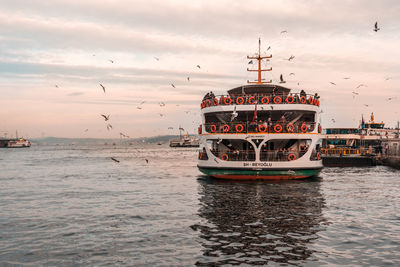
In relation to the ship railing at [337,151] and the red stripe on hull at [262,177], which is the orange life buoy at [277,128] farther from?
the ship railing at [337,151]

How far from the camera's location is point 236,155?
99.1 feet

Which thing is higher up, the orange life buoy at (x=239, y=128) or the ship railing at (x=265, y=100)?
the ship railing at (x=265, y=100)

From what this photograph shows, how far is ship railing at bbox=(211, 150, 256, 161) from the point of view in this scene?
28.8m

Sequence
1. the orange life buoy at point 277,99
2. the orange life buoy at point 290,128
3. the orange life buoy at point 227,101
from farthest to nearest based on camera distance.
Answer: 1. the orange life buoy at point 227,101
2. the orange life buoy at point 277,99
3. the orange life buoy at point 290,128

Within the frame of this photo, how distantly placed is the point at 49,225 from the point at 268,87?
73.0 feet

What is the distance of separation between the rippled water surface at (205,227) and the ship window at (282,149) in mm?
3431

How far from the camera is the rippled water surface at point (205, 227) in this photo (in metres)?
11.8

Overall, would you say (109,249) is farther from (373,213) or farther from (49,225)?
(373,213)

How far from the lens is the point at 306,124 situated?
29.4 metres

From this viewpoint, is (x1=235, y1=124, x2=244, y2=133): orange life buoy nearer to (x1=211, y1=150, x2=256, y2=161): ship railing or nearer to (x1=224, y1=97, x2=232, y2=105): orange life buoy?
(x1=211, y1=150, x2=256, y2=161): ship railing

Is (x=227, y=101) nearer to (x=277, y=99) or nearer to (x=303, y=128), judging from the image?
(x=277, y=99)

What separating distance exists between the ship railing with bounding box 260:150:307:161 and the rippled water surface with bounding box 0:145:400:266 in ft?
9.51

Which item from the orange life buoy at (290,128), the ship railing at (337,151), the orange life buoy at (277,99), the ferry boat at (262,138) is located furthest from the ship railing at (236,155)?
the ship railing at (337,151)

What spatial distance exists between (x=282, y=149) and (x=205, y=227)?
1685 cm
